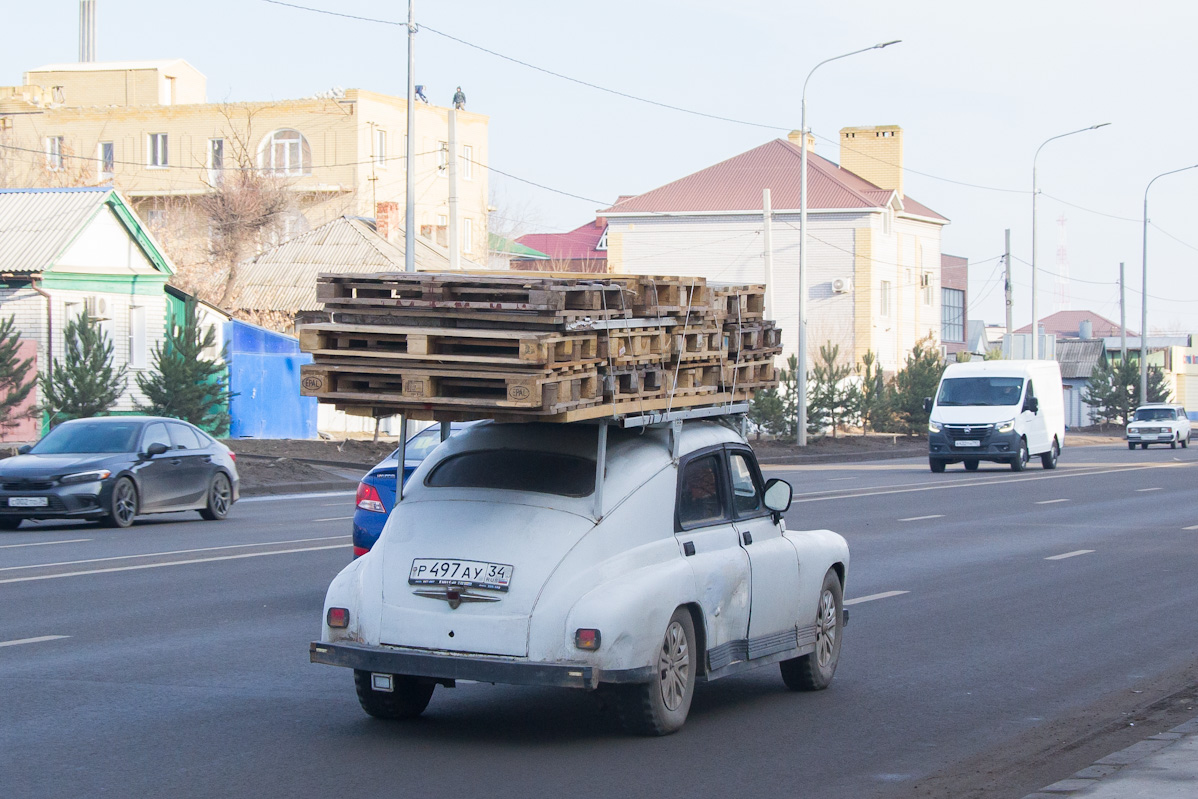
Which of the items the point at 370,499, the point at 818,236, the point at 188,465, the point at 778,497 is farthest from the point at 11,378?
the point at 818,236

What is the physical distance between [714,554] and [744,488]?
77cm

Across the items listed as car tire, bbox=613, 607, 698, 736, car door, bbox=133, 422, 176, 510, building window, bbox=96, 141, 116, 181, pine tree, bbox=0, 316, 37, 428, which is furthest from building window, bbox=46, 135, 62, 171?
car tire, bbox=613, 607, 698, 736

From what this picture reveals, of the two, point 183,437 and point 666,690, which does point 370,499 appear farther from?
point 183,437

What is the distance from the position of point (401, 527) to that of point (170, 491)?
1323 centimetres

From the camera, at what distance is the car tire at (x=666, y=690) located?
7.05m

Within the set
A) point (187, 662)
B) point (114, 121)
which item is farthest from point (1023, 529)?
point (114, 121)

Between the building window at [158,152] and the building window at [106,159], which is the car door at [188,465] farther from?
the building window at [106,159]

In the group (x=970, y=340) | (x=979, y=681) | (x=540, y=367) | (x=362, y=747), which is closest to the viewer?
(x=540, y=367)

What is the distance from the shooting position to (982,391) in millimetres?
35188

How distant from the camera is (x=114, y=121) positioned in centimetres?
7350

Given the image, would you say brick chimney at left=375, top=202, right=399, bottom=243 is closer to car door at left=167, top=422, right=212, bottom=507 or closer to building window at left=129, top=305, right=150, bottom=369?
building window at left=129, top=305, right=150, bottom=369

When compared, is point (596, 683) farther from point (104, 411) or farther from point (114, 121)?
point (114, 121)

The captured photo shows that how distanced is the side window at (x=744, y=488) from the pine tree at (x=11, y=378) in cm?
2629

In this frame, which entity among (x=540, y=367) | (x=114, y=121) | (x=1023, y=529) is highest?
(x=114, y=121)
